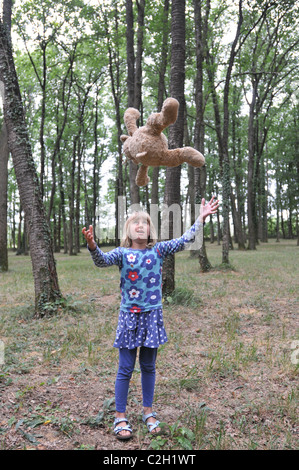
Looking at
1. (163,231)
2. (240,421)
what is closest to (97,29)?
(163,231)

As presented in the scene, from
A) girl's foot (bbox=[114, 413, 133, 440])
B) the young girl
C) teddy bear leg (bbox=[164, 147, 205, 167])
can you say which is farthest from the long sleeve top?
girl's foot (bbox=[114, 413, 133, 440])

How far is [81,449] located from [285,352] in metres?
3.23

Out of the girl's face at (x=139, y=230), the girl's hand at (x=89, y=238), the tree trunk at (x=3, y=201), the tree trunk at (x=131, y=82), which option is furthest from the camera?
the tree trunk at (x=3, y=201)

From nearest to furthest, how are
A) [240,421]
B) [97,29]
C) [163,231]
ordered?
[240,421] < [163,231] < [97,29]

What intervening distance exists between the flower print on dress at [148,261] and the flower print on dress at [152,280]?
72 millimetres

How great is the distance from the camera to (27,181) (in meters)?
6.87

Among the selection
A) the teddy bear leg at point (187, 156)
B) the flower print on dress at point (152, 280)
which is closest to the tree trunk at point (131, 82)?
the teddy bear leg at point (187, 156)

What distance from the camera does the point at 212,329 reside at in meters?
6.07

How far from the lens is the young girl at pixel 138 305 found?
2.98 m

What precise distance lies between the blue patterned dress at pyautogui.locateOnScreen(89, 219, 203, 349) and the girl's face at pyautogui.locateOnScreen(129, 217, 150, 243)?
0.11 meters

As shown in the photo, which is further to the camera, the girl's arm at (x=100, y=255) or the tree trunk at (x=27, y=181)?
the tree trunk at (x=27, y=181)

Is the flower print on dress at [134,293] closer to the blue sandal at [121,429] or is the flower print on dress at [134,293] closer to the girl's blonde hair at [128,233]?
the girl's blonde hair at [128,233]

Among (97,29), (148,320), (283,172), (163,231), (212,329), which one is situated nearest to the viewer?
(148,320)
